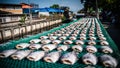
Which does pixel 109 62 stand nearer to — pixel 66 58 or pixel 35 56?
pixel 66 58

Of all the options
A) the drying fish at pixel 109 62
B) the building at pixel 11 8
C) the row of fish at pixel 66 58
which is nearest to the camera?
the drying fish at pixel 109 62

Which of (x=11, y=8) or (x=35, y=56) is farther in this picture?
(x=11, y=8)

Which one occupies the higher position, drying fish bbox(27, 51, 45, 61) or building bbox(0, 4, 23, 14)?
building bbox(0, 4, 23, 14)

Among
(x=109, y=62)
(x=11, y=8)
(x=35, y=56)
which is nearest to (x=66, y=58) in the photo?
(x=35, y=56)

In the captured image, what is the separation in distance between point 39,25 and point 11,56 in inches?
998

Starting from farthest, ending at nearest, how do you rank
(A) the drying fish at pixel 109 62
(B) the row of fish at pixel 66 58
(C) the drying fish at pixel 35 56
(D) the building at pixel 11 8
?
(D) the building at pixel 11 8
(C) the drying fish at pixel 35 56
(B) the row of fish at pixel 66 58
(A) the drying fish at pixel 109 62

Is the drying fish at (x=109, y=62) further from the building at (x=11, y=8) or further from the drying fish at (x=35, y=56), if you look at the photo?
the building at (x=11, y=8)

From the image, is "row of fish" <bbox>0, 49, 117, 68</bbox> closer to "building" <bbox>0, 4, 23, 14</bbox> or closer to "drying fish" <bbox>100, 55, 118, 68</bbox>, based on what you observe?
"drying fish" <bbox>100, 55, 118, 68</bbox>

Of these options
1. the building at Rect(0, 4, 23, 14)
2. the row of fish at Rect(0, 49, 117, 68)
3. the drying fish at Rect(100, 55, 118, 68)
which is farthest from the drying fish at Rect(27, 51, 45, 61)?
the building at Rect(0, 4, 23, 14)

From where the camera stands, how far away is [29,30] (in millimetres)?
27531

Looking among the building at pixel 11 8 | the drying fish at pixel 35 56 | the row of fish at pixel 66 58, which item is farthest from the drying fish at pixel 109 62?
the building at pixel 11 8

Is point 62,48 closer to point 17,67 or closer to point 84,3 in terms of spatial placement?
point 17,67

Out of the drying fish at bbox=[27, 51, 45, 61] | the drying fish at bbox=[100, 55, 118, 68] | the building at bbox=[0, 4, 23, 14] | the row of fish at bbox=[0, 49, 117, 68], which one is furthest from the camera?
the building at bbox=[0, 4, 23, 14]

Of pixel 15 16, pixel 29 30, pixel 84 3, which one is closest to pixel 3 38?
pixel 29 30
